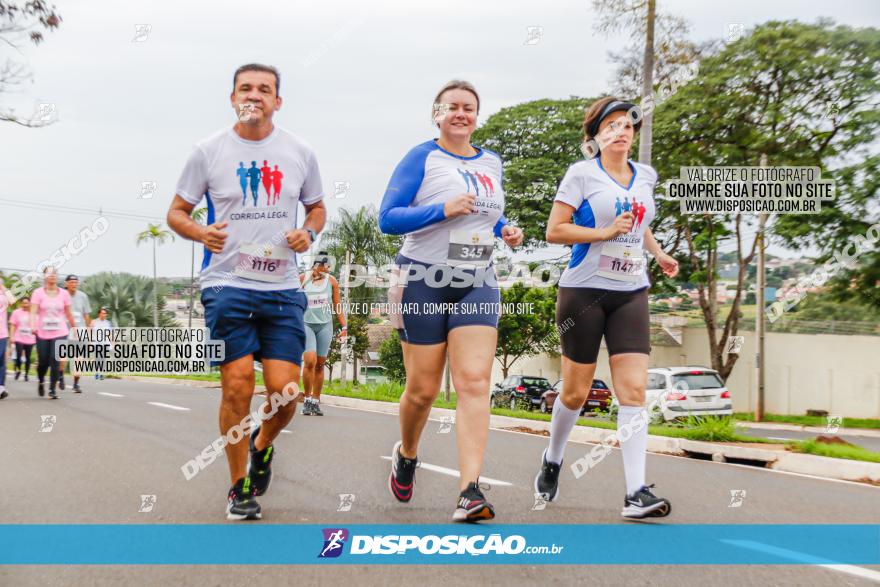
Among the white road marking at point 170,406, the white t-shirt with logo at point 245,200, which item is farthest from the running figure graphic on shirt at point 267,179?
the white road marking at point 170,406

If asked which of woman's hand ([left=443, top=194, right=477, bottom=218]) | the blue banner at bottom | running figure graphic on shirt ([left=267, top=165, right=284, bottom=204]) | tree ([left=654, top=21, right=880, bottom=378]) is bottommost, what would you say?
the blue banner at bottom

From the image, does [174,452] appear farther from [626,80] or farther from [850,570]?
[626,80]

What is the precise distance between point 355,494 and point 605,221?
6.92 feet

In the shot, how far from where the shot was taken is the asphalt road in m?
3.54

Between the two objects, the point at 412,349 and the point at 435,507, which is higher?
the point at 412,349

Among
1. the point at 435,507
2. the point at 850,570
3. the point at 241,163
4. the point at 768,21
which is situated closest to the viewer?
the point at 850,570

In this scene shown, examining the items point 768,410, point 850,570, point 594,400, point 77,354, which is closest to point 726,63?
point 594,400

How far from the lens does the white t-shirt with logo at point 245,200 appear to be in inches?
177

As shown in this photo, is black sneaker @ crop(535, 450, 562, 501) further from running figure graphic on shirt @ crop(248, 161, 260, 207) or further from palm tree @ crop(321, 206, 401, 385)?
palm tree @ crop(321, 206, 401, 385)

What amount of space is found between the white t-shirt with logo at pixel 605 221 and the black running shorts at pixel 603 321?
5 cm

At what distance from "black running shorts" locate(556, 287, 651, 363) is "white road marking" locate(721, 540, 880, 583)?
1.15 metres

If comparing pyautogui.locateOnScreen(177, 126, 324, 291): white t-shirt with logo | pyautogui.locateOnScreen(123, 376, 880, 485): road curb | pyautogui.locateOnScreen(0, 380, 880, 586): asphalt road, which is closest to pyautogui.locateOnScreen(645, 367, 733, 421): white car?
pyautogui.locateOnScreen(123, 376, 880, 485): road curb

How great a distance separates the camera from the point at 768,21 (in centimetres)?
2694

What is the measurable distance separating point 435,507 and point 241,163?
80.7 inches
